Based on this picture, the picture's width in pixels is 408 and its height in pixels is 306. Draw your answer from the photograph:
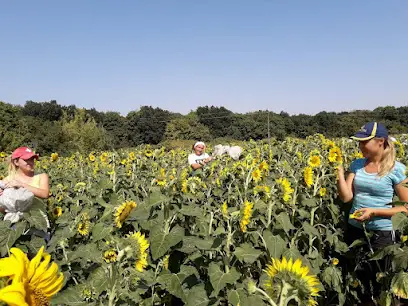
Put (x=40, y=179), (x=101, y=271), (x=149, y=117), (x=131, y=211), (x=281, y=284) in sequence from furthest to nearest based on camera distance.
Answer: (x=149, y=117) → (x=40, y=179) → (x=131, y=211) → (x=101, y=271) → (x=281, y=284)

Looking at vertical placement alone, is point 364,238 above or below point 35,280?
below

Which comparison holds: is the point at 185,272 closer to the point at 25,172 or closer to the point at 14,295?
the point at 14,295

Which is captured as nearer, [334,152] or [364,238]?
[364,238]

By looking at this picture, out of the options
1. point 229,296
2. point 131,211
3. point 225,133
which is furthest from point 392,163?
point 225,133

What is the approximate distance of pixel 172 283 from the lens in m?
1.95

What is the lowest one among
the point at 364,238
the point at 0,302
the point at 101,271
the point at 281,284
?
the point at 364,238

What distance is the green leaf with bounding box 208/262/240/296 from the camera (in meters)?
1.70

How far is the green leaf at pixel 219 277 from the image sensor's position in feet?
5.58

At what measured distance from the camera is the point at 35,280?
704 millimetres

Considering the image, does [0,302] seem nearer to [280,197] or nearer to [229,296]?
[229,296]

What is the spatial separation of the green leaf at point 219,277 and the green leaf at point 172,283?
0.26 meters

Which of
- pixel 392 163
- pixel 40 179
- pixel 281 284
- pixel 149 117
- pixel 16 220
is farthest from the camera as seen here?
pixel 149 117

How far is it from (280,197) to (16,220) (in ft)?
5.91

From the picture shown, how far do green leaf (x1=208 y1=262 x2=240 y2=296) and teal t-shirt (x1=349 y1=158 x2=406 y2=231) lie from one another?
1.46m
